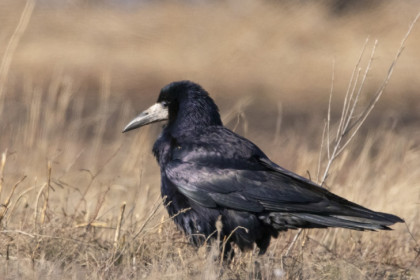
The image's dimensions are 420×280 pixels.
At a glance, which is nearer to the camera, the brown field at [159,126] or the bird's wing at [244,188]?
the brown field at [159,126]

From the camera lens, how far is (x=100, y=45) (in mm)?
18438

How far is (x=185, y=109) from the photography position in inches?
247

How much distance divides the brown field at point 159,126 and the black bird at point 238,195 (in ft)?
0.49

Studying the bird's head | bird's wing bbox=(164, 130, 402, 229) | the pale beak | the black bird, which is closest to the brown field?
the black bird

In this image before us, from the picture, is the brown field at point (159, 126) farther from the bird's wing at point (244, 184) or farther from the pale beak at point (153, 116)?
the pale beak at point (153, 116)

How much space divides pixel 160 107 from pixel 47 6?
12.3 metres

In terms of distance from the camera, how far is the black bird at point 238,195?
562 centimetres

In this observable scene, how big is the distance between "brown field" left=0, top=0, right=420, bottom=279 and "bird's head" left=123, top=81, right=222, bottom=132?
0.64 metres

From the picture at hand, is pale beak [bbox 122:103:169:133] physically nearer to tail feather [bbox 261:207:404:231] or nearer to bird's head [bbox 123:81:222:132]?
bird's head [bbox 123:81:222:132]

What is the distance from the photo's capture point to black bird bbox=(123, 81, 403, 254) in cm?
562

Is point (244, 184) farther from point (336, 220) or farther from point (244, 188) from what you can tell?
point (336, 220)

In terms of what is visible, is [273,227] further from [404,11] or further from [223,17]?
[223,17]

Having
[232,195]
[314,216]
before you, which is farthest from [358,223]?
[232,195]

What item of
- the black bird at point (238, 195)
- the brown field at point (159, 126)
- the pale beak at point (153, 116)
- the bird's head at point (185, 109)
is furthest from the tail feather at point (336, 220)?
the pale beak at point (153, 116)
